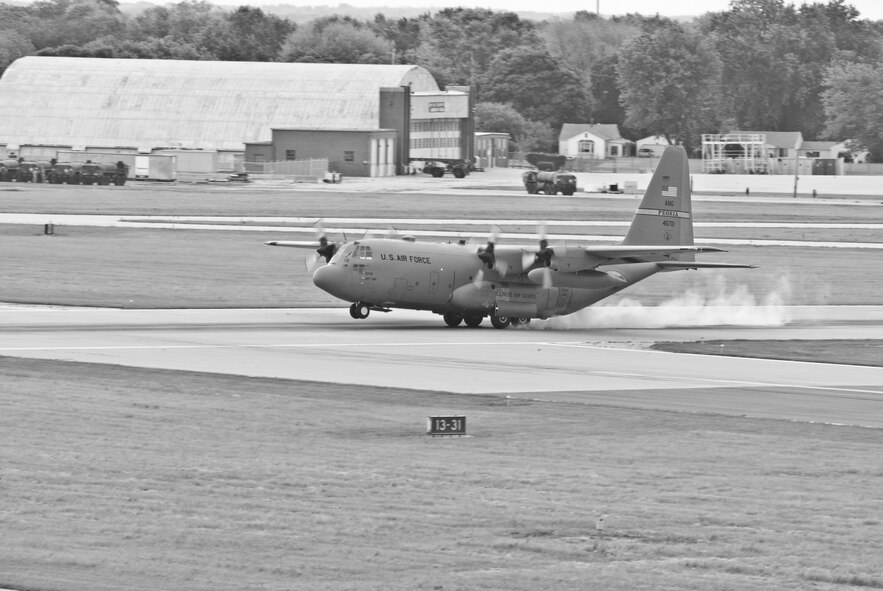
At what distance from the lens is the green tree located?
190 m

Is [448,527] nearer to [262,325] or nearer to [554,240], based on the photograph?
[262,325]

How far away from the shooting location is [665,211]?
1999 inches

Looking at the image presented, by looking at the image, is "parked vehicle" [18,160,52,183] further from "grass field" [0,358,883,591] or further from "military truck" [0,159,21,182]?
"grass field" [0,358,883,591]

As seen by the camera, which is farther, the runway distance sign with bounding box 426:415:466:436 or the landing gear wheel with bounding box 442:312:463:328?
the landing gear wheel with bounding box 442:312:463:328

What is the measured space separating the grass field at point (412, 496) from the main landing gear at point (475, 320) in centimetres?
1735

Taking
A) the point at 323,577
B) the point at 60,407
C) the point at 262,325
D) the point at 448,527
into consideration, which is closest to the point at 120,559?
the point at 323,577

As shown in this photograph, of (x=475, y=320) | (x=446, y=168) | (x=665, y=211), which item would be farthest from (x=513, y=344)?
(x=446, y=168)

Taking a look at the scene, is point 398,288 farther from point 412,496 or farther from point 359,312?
point 412,496

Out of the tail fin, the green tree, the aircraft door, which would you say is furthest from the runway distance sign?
the green tree

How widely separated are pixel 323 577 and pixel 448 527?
9.88 ft

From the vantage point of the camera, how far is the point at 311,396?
30500 mm

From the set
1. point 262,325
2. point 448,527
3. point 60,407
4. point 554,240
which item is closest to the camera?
point 448,527

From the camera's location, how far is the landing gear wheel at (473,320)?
47844 millimetres

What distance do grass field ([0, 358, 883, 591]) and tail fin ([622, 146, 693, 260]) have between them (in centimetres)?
2145
